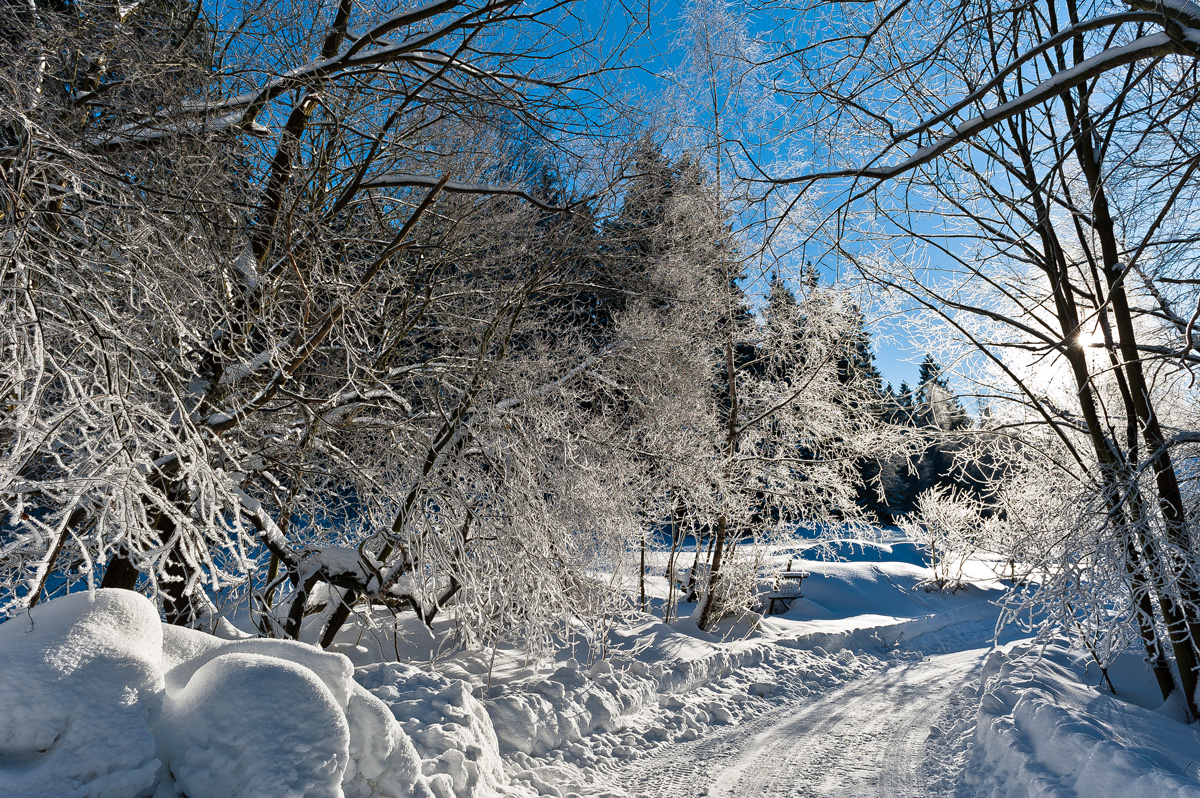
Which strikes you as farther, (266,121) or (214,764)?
(266,121)

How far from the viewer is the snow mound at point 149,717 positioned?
7.31ft

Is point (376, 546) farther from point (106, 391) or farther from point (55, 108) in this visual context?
point (55, 108)

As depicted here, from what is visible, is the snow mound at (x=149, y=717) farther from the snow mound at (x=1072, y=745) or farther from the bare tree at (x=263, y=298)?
the snow mound at (x=1072, y=745)

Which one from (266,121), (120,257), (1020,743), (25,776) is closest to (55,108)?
(120,257)

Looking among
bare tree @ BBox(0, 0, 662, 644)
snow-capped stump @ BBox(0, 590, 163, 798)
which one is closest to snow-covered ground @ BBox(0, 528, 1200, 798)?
snow-capped stump @ BBox(0, 590, 163, 798)

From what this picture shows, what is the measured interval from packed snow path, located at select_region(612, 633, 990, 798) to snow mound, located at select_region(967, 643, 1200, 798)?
425 millimetres

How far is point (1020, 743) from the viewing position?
4.65m

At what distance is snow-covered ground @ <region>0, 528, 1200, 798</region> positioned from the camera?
2.40 meters

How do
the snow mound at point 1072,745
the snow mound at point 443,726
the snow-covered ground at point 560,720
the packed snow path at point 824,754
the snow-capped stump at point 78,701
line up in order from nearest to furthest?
the snow-capped stump at point 78,701
the snow-covered ground at point 560,720
the snow mound at point 1072,745
the snow mound at point 443,726
the packed snow path at point 824,754

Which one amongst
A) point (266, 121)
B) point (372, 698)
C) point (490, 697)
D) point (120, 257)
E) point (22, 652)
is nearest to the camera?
point (22, 652)

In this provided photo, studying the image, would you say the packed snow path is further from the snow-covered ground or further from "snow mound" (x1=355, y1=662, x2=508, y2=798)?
"snow mound" (x1=355, y1=662, x2=508, y2=798)

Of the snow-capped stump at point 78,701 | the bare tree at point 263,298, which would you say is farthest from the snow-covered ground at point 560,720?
the bare tree at point 263,298

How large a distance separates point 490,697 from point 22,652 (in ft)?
11.5

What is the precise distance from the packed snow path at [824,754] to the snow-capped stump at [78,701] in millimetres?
3315
